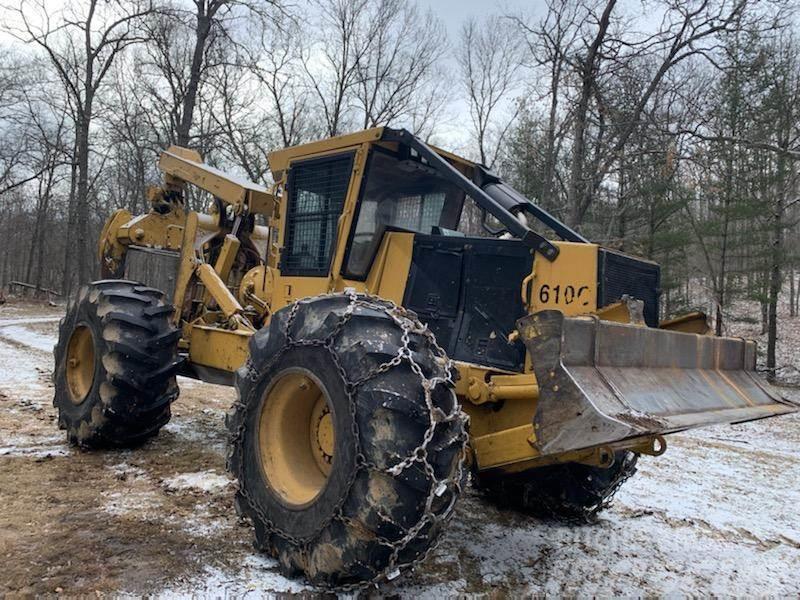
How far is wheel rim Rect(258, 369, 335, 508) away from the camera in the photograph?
3374 mm

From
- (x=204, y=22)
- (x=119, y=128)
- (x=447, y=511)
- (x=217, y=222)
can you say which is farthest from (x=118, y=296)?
(x=119, y=128)

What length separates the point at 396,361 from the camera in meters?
2.88

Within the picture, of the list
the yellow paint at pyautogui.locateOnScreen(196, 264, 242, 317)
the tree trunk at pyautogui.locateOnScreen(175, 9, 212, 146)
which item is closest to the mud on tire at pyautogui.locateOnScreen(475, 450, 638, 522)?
the yellow paint at pyautogui.locateOnScreen(196, 264, 242, 317)

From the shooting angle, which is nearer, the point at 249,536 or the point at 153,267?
the point at 249,536

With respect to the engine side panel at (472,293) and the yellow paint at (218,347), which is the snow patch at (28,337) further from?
the engine side panel at (472,293)

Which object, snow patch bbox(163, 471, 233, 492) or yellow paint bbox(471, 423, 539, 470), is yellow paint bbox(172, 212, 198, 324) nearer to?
snow patch bbox(163, 471, 233, 492)

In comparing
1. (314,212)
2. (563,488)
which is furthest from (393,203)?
(563,488)

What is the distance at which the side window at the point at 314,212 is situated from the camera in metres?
4.74

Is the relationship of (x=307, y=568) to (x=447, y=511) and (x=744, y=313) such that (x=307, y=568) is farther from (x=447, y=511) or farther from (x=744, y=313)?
(x=744, y=313)

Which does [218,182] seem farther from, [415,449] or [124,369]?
[415,449]

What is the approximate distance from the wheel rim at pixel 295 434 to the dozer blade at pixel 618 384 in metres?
1.18

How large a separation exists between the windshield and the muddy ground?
2.04 metres

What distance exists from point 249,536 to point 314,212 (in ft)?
7.99

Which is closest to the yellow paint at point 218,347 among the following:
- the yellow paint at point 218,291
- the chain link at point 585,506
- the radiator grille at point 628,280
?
the yellow paint at point 218,291
